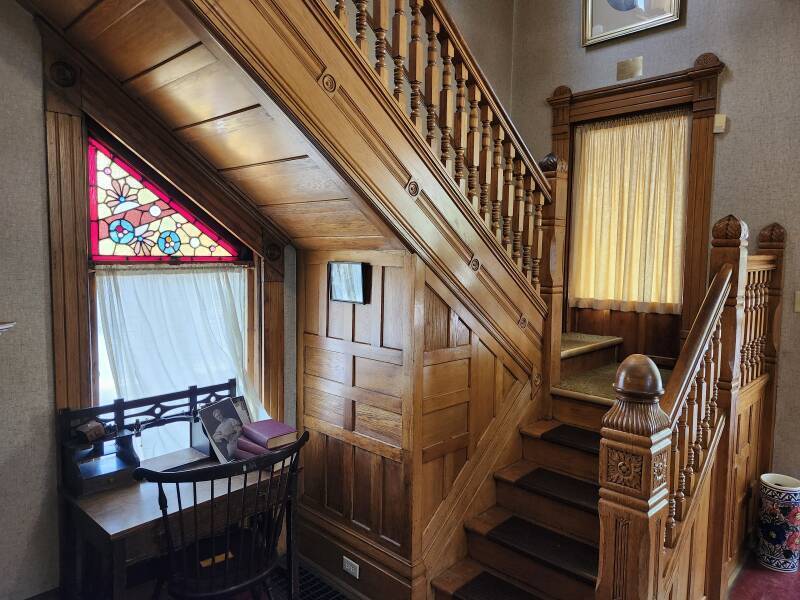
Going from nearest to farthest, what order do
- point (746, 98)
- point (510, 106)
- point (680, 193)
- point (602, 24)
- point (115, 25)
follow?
point (115, 25), point (746, 98), point (680, 193), point (602, 24), point (510, 106)

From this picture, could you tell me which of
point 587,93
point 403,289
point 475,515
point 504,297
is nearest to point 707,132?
point 587,93

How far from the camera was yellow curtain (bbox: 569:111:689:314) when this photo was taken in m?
3.73

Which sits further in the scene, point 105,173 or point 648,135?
point 648,135

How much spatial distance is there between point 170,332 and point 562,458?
2.12 meters

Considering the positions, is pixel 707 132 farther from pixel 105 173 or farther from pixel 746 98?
pixel 105 173

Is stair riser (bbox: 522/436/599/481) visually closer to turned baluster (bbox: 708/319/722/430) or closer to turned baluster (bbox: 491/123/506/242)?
turned baluster (bbox: 708/319/722/430)

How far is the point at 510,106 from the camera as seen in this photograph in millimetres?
4516

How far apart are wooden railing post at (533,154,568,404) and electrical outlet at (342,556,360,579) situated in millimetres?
1362

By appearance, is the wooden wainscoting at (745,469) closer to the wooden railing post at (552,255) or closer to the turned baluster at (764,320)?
the turned baluster at (764,320)

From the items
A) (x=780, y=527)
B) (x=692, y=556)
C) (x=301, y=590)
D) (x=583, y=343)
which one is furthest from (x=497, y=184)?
(x=780, y=527)

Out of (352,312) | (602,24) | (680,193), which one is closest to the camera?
(352,312)

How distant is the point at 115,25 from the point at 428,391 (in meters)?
1.92

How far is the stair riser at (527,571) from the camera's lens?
2.44 meters

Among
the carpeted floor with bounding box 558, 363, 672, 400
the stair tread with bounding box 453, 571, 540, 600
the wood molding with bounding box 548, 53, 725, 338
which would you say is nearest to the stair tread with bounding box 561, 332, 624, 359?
the carpeted floor with bounding box 558, 363, 672, 400
